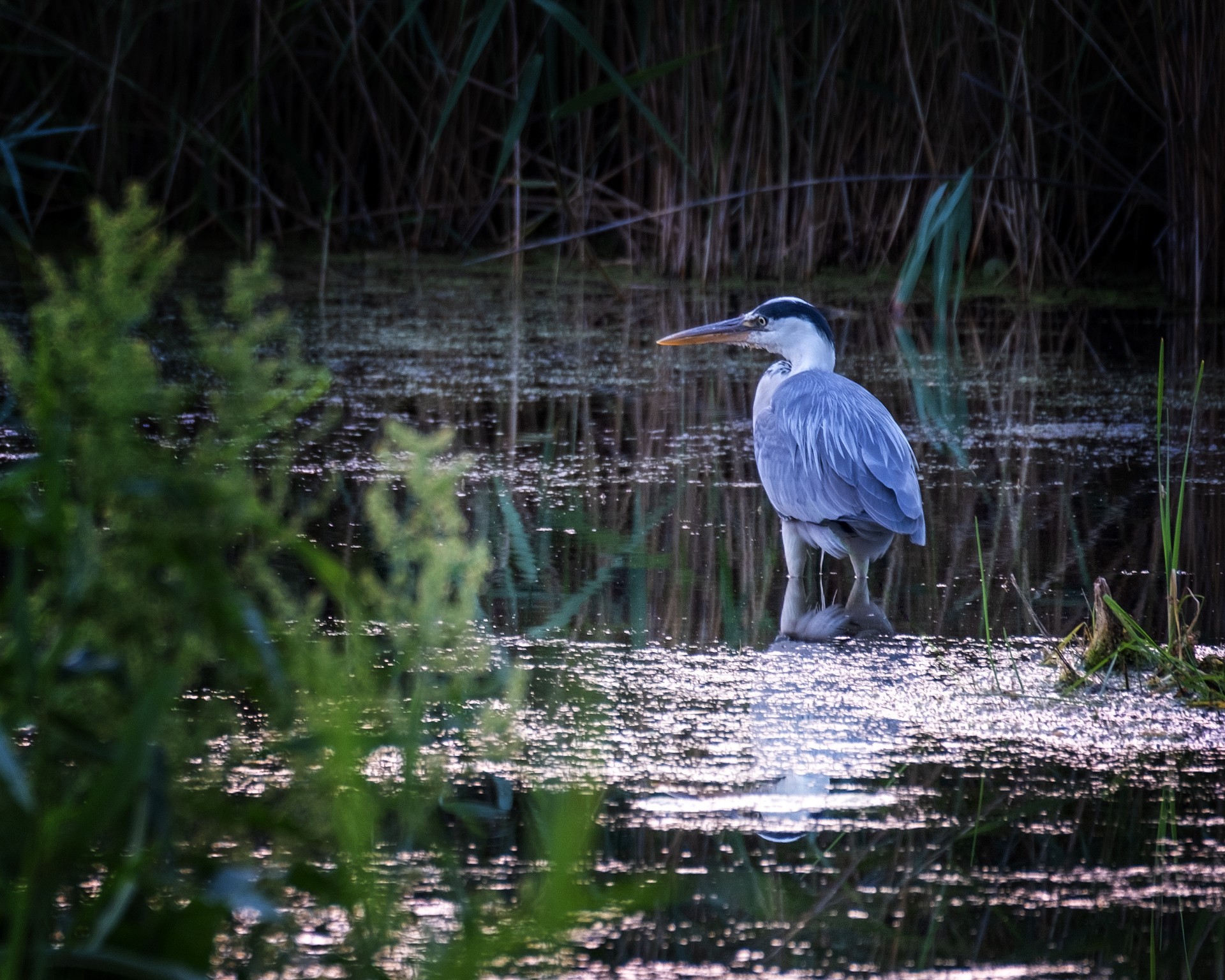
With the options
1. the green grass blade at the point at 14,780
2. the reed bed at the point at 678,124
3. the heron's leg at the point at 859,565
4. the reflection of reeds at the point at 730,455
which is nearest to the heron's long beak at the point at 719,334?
the reflection of reeds at the point at 730,455

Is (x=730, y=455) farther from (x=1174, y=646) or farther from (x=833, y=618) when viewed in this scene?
(x=1174, y=646)

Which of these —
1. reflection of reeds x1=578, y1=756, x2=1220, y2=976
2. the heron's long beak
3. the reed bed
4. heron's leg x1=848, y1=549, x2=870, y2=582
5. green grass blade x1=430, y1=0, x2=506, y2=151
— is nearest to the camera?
reflection of reeds x1=578, y1=756, x2=1220, y2=976

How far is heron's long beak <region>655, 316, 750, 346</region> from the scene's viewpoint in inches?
165

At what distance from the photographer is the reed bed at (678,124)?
7020mm

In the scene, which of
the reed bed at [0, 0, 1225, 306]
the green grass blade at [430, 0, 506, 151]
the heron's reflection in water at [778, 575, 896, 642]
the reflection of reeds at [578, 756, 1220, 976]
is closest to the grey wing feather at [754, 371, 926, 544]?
the heron's reflection in water at [778, 575, 896, 642]

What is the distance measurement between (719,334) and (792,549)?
1062 mm

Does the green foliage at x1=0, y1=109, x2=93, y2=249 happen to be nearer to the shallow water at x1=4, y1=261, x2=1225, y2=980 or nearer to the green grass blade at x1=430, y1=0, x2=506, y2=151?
the shallow water at x1=4, y1=261, x2=1225, y2=980

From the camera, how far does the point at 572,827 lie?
1.15 m

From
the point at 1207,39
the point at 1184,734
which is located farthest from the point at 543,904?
the point at 1207,39

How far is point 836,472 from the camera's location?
10.7ft

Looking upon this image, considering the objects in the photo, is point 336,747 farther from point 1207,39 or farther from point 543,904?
point 1207,39

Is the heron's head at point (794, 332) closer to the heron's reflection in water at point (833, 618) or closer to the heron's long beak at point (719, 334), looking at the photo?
the heron's long beak at point (719, 334)

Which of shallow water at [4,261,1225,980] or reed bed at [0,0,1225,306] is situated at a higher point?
reed bed at [0,0,1225,306]

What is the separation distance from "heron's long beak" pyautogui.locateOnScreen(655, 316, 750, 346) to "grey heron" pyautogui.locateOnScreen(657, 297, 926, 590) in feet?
1.46
